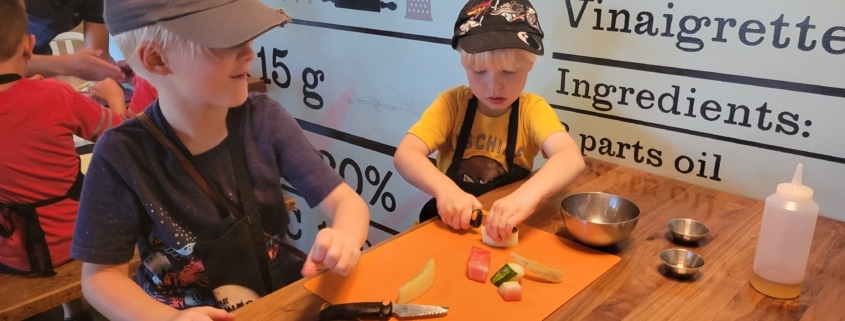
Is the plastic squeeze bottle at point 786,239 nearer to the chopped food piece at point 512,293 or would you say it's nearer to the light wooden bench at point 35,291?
the chopped food piece at point 512,293

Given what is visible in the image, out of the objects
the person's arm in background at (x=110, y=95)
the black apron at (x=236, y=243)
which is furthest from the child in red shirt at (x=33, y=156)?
the black apron at (x=236, y=243)

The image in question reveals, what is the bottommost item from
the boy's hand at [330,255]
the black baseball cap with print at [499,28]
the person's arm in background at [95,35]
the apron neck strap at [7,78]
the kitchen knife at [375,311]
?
the kitchen knife at [375,311]

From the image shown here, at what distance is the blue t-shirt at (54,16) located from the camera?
233 cm

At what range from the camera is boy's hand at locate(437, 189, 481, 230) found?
113 centimetres

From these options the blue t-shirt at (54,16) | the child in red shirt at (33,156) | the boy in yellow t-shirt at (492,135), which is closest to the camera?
the boy in yellow t-shirt at (492,135)

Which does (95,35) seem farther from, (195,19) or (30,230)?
(195,19)

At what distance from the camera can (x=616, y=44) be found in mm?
1469

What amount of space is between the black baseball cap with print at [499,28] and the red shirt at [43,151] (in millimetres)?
936

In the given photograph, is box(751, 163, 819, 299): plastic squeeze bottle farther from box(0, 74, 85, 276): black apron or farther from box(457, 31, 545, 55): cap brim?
box(0, 74, 85, 276): black apron

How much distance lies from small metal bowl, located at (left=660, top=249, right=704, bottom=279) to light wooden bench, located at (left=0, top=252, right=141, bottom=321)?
3.45 ft

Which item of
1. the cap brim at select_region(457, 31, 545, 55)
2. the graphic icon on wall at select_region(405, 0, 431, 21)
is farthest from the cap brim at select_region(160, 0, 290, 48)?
the graphic icon on wall at select_region(405, 0, 431, 21)

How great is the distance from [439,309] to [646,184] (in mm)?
695

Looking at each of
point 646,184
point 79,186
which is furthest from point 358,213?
point 79,186

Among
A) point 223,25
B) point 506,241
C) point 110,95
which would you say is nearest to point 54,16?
point 110,95
